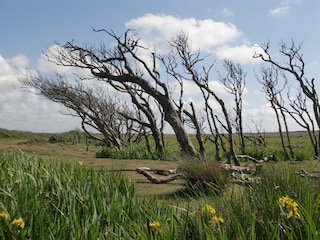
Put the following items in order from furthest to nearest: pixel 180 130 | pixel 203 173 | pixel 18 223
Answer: pixel 180 130
pixel 203 173
pixel 18 223

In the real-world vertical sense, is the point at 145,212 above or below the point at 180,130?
below

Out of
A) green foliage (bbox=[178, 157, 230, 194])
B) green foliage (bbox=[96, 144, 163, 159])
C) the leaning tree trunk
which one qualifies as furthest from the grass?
green foliage (bbox=[96, 144, 163, 159])

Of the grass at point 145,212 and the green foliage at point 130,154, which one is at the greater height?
the green foliage at point 130,154

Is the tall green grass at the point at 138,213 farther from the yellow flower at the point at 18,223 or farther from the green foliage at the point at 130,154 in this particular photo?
the green foliage at the point at 130,154

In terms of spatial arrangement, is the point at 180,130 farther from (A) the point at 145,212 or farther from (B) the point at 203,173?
(A) the point at 145,212

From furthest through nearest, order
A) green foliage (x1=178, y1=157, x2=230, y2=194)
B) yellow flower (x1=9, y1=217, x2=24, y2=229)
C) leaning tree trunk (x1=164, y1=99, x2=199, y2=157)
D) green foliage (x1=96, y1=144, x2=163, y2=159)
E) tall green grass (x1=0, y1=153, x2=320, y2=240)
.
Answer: green foliage (x1=96, y1=144, x2=163, y2=159)
leaning tree trunk (x1=164, y1=99, x2=199, y2=157)
green foliage (x1=178, y1=157, x2=230, y2=194)
tall green grass (x1=0, y1=153, x2=320, y2=240)
yellow flower (x1=9, y1=217, x2=24, y2=229)

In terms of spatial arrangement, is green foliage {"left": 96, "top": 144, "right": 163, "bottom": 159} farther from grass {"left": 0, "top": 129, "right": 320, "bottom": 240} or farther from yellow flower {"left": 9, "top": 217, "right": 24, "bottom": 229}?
yellow flower {"left": 9, "top": 217, "right": 24, "bottom": 229}

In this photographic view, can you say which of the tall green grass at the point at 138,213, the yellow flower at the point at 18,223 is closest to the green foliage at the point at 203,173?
the tall green grass at the point at 138,213

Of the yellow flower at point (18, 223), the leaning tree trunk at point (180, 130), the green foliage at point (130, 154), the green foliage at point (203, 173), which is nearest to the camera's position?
the yellow flower at point (18, 223)

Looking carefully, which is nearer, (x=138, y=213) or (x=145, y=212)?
(x=138, y=213)

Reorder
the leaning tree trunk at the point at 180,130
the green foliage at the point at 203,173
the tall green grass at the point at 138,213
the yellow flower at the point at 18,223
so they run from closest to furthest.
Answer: the yellow flower at the point at 18,223 → the tall green grass at the point at 138,213 → the green foliage at the point at 203,173 → the leaning tree trunk at the point at 180,130

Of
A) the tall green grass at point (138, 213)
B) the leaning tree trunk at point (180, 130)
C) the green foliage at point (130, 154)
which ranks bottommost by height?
the tall green grass at point (138, 213)

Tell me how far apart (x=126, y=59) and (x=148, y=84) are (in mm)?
2016

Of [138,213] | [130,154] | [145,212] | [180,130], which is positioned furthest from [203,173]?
[130,154]
